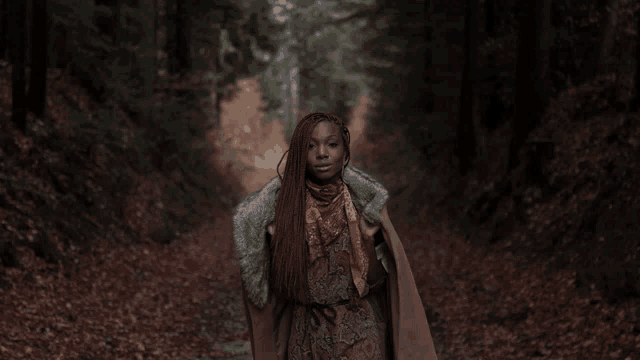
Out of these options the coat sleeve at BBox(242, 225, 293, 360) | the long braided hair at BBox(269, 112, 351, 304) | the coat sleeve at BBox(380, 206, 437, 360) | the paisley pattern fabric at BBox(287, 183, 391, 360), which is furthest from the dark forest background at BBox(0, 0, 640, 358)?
the long braided hair at BBox(269, 112, 351, 304)

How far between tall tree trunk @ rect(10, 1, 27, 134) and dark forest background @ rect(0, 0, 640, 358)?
0.11 feet

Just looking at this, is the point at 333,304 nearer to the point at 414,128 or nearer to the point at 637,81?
the point at 637,81

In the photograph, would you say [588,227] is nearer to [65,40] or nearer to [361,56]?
[65,40]

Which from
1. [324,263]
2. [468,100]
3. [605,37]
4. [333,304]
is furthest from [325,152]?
[468,100]

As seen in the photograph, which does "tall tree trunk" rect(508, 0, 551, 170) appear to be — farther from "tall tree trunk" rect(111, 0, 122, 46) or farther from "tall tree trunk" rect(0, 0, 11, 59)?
"tall tree trunk" rect(0, 0, 11, 59)

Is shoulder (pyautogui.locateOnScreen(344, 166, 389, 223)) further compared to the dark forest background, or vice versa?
the dark forest background

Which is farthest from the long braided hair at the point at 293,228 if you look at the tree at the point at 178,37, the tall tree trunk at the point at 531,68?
the tree at the point at 178,37

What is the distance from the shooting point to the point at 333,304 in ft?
12.5

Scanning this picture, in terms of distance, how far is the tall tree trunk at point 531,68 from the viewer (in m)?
12.7

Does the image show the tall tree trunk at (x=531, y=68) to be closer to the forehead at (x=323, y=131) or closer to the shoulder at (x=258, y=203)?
the forehead at (x=323, y=131)

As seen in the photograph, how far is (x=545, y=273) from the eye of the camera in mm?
9375

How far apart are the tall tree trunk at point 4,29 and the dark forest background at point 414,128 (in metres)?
0.04

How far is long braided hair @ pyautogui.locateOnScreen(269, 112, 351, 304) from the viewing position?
3711 millimetres

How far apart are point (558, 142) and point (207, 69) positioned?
49.1 ft
